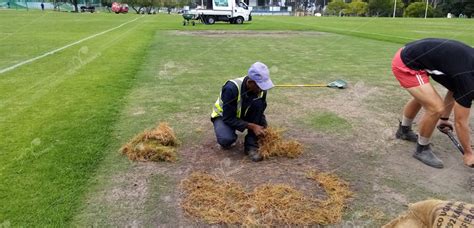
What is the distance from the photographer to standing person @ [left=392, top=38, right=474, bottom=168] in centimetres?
364

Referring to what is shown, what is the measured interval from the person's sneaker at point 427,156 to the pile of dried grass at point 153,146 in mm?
2580

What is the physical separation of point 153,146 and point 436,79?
3020mm

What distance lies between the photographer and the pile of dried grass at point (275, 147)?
14.0ft

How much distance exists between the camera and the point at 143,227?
9.77ft

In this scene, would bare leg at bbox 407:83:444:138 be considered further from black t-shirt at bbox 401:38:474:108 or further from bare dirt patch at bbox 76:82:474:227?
bare dirt patch at bbox 76:82:474:227

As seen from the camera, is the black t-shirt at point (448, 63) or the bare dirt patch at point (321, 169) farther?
the black t-shirt at point (448, 63)

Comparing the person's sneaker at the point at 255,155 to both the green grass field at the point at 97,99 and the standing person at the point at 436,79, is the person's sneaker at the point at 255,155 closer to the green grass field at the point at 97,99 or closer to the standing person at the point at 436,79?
the green grass field at the point at 97,99

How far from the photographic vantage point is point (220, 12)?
1160 inches

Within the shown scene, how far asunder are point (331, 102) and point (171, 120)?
8.88 ft


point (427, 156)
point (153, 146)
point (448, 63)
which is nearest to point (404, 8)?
point (427, 156)

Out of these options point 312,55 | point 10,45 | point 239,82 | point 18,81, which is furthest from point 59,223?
point 10,45

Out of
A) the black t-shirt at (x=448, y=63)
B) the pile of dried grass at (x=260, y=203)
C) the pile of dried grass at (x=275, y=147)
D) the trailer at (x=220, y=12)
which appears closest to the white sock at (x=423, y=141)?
the black t-shirt at (x=448, y=63)

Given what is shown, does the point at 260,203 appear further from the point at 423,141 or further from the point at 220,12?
the point at 220,12

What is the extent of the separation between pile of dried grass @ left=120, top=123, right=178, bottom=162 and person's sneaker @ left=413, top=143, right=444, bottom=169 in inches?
102
